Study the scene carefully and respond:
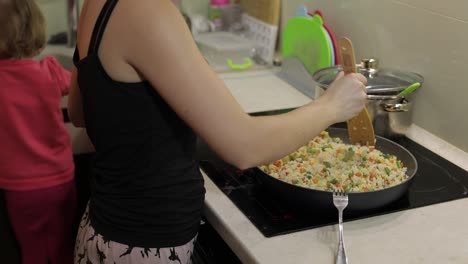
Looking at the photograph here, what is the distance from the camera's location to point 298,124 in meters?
1.03

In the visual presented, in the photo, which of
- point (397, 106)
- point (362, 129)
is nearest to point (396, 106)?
point (397, 106)

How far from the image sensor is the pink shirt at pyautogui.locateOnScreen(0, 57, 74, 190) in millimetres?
1583

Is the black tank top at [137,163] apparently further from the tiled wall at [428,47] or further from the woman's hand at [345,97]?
the tiled wall at [428,47]

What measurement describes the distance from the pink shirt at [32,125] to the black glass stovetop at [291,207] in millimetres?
500

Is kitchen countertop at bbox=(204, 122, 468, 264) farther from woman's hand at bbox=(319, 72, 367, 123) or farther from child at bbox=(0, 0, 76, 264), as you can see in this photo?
child at bbox=(0, 0, 76, 264)

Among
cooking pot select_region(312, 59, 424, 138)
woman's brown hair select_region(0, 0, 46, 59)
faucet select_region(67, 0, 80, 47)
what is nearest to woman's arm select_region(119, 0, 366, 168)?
cooking pot select_region(312, 59, 424, 138)

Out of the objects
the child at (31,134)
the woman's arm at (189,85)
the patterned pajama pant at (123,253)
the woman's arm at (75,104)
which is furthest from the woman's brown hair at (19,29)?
the woman's arm at (189,85)

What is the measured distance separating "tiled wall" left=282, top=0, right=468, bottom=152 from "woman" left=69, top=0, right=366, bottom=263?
373 mm

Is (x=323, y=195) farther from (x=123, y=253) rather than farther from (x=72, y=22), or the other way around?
(x=72, y=22)


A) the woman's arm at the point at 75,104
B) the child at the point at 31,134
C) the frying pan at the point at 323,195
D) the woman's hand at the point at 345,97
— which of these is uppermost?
the woman's hand at the point at 345,97

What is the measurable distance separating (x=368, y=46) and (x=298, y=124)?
72cm

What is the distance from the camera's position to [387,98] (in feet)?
4.58

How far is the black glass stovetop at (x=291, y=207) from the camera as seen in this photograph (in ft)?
3.65

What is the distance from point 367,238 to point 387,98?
1.46ft
